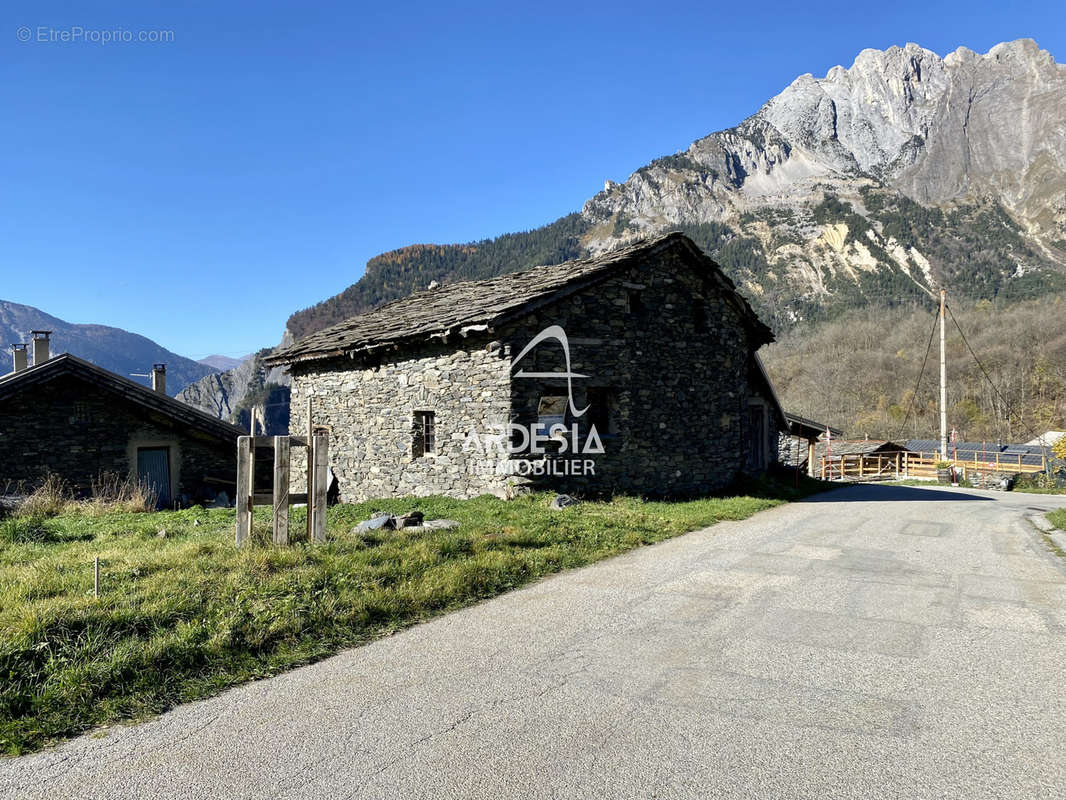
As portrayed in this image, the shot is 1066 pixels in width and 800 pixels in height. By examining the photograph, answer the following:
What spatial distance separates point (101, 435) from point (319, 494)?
12237 millimetres

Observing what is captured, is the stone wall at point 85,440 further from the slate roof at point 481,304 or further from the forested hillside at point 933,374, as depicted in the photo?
the forested hillside at point 933,374

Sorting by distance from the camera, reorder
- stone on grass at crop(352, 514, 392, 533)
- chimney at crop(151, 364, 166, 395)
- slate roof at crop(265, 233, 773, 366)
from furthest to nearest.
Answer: chimney at crop(151, 364, 166, 395) < slate roof at crop(265, 233, 773, 366) < stone on grass at crop(352, 514, 392, 533)

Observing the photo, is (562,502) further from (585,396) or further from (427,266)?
(427,266)

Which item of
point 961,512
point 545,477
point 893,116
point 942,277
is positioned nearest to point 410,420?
point 545,477

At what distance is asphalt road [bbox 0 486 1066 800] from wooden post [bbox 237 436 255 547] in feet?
9.33

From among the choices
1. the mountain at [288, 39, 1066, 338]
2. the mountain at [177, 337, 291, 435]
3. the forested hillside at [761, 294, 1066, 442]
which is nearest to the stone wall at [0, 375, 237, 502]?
the mountain at [177, 337, 291, 435]

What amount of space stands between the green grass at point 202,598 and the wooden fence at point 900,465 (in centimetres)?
3420

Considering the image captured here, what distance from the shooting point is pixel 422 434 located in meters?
14.1

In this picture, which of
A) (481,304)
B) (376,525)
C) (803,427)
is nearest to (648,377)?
(481,304)

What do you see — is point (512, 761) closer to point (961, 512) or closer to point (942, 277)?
point (961, 512)

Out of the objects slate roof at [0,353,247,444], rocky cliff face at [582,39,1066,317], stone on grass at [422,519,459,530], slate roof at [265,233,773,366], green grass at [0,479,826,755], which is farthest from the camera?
rocky cliff face at [582,39,1066,317]

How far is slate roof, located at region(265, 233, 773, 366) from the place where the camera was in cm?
1230

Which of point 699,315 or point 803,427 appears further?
point 803,427

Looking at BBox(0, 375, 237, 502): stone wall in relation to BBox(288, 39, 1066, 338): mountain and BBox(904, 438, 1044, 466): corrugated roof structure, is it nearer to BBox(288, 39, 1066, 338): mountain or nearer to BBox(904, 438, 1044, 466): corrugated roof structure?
BBox(904, 438, 1044, 466): corrugated roof structure
